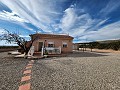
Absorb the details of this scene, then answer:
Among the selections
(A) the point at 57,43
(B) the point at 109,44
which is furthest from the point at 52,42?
(B) the point at 109,44

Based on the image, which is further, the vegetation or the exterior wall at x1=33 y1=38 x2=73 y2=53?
the vegetation

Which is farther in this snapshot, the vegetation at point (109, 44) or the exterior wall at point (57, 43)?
the vegetation at point (109, 44)

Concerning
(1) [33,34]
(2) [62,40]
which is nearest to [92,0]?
(2) [62,40]

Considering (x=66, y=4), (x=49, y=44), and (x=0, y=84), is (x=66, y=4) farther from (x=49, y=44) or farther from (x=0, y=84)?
(x=0, y=84)

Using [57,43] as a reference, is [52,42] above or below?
above

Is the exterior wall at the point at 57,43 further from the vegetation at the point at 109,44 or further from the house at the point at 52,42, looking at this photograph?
the vegetation at the point at 109,44

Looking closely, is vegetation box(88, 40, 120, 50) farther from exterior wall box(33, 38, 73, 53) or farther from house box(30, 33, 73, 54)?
house box(30, 33, 73, 54)

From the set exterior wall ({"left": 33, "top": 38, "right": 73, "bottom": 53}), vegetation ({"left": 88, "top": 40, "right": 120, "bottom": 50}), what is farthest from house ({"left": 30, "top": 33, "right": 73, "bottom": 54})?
vegetation ({"left": 88, "top": 40, "right": 120, "bottom": 50})

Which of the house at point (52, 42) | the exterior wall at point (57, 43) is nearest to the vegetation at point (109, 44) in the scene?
the exterior wall at point (57, 43)

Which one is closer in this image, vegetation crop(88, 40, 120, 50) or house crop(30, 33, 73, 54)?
house crop(30, 33, 73, 54)

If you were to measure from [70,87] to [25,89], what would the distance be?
5.06ft

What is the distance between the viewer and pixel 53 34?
1994cm

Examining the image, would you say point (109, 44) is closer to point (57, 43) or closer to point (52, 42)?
point (57, 43)

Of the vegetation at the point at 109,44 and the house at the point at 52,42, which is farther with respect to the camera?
the vegetation at the point at 109,44
